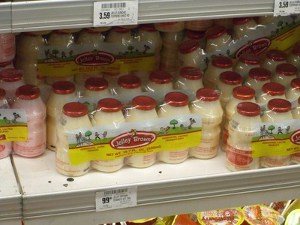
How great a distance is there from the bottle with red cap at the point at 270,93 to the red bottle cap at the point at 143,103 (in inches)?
12.9

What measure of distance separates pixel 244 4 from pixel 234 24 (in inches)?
21.4

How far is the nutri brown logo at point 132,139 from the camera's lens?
5.08 feet

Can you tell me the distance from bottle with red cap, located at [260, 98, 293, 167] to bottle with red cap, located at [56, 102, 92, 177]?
0.48 metres

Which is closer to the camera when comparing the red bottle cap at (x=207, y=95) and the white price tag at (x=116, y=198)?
the white price tag at (x=116, y=198)

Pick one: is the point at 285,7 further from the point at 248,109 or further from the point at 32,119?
the point at 32,119

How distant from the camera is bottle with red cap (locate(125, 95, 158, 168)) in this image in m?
1.58

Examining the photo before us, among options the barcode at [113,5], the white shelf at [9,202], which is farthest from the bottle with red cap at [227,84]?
the white shelf at [9,202]

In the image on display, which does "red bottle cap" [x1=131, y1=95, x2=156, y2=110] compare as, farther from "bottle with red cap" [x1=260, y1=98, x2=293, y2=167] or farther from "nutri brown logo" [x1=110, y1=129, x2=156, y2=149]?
"bottle with red cap" [x1=260, y1=98, x2=293, y2=167]

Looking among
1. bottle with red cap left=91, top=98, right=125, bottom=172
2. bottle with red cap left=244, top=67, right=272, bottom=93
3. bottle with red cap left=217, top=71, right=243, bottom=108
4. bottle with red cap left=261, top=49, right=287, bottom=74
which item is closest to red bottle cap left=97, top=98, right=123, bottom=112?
bottle with red cap left=91, top=98, right=125, bottom=172

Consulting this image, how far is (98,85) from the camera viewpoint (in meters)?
1.65

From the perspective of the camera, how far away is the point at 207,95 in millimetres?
1631

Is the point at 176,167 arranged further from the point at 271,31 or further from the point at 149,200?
the point at 271,31

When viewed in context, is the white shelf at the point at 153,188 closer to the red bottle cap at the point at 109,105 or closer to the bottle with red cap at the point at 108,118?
the bottle with red cap at the point at 108,118

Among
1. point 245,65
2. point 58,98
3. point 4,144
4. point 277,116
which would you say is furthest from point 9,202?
point 245,65
